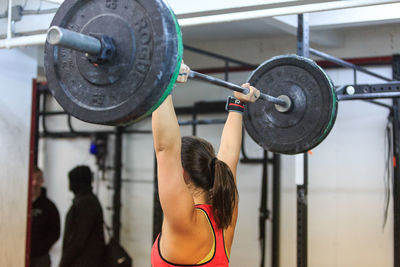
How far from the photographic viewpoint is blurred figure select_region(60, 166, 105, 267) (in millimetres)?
2906

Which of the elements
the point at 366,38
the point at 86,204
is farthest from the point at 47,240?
the point at 366,38

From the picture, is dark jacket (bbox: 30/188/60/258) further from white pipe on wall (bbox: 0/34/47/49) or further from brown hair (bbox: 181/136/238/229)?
brown hair (bbox: 181/136/238/229)

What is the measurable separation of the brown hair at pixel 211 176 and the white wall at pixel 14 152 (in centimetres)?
212

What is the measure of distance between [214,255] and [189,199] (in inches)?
9.0

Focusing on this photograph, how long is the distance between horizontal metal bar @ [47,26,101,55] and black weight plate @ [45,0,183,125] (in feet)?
0.19

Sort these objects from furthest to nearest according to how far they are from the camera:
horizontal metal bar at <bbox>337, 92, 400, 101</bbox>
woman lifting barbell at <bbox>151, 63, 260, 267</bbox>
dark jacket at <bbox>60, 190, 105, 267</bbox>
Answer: dark jacket at <bbox>60, 190, 105, 267</bbox> → horizontal metal bar at <bbox>337, 92, 400, 101</bbox> → woman lifting barbell at <bbox>151, 63, 260, 267</bbox>

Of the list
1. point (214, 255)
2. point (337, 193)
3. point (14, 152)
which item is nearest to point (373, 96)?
point (214, 255)

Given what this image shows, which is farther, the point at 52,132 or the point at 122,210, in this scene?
the point at 52,132

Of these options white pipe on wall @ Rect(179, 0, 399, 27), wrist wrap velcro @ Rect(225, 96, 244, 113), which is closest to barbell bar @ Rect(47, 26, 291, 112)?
wrist wrap velcro @ Rect(225, 96, 244, 113)

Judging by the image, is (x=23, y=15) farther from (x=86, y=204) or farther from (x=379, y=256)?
(x=379, y=256)

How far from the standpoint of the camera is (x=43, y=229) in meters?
3.28

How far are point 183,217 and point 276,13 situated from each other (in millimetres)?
1136

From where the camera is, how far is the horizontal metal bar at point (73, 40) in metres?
0.87

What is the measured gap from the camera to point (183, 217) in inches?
45.9
